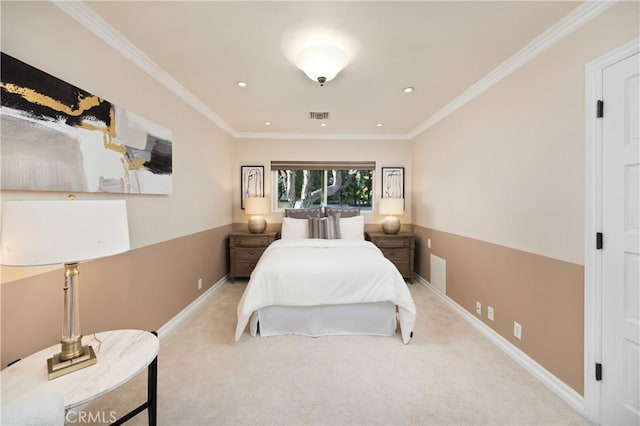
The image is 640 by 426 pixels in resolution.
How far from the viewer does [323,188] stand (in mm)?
4453

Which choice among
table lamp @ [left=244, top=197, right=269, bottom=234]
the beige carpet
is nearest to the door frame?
the beige carpet

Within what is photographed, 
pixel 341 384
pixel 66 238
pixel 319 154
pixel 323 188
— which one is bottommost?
pixel 341 384

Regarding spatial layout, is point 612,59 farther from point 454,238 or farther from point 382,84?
point 454,238

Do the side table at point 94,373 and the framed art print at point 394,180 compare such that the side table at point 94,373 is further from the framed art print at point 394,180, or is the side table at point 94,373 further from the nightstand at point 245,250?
the framed art print at point 394,180

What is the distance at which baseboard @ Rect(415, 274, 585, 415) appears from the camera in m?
1.57

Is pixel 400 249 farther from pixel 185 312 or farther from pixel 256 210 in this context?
pixel 185 312

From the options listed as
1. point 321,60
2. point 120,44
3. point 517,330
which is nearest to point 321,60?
point 321,60

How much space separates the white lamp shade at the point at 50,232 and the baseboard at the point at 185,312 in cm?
170

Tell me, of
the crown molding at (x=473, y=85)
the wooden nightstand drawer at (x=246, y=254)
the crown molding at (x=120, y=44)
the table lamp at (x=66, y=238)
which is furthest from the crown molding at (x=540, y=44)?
the wooden nightstand drawer at (x=246, y=254)

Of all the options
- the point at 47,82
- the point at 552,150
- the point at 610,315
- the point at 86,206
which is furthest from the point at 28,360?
the point at 552,150

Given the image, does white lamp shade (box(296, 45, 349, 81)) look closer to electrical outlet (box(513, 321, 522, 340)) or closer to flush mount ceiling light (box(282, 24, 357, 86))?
flush mount ceiling light (box(282, 24, 357, 86))

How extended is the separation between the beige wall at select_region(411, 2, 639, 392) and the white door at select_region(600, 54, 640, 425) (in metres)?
0.12

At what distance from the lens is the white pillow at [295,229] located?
3.85 metres

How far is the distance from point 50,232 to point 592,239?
103 inches
